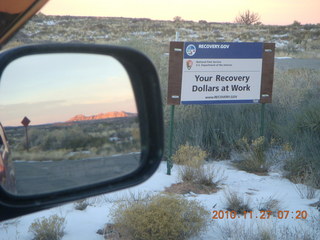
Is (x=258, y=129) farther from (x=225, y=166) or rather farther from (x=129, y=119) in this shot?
(x=129, y=119)

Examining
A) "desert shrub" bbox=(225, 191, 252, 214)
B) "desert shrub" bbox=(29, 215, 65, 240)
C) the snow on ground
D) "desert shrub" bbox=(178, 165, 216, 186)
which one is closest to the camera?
"desert shrub" bbox=(29, 215, 65, 240)

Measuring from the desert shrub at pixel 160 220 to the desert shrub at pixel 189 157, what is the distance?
1.79 m

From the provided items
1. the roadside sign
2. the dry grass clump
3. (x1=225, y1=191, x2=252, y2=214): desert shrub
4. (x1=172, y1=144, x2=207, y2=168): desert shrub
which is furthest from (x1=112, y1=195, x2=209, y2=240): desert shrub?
the roadside sign

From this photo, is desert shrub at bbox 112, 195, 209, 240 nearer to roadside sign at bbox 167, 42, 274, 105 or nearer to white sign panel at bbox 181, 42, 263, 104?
roadside sign at bbox 167, 42, 274, 105

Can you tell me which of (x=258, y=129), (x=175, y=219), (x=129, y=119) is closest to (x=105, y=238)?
(x=175, y=219)

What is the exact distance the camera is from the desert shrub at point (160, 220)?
4.52 m

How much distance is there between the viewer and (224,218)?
5234mm

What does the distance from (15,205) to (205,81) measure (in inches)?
237

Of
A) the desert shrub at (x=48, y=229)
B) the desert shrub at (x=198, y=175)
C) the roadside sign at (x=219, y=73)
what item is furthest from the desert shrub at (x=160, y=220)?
the roadside sign at (x=219, y=73)

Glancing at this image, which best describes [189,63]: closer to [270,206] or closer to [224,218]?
[270,206]

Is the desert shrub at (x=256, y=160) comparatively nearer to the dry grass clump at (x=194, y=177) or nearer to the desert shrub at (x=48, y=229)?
the dry grass clump at (x=194, y=177)

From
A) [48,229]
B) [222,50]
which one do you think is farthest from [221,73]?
[48,229]

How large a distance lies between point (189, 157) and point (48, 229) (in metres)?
2.94

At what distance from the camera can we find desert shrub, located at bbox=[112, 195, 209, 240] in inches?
178
